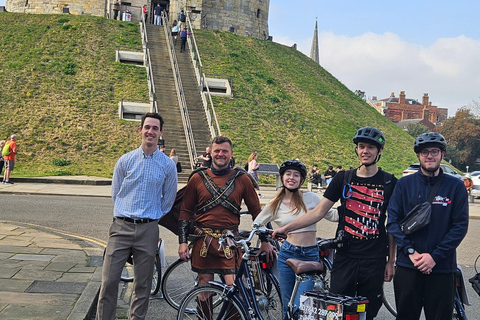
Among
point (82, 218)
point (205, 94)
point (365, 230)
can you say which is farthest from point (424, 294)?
point (205, 94)

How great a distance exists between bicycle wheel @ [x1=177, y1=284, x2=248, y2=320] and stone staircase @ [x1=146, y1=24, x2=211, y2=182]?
1832 centimetres

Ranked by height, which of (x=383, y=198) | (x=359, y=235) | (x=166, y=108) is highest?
(x=166, y=108)

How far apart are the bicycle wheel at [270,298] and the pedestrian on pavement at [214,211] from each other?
1.04 feet

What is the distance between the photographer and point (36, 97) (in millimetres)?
30000

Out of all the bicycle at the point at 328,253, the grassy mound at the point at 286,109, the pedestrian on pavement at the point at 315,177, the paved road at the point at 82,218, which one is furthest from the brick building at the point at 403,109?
the bicycle at the point at 328,253

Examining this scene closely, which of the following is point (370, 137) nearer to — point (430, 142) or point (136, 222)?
point (430, 142)

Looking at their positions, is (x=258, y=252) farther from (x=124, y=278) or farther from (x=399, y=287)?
(x=124, y=278)

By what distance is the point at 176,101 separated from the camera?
30203 millimetres

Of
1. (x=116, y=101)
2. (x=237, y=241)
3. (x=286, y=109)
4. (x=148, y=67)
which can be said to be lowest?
(x=237, y=241)

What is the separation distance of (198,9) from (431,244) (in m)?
41.4

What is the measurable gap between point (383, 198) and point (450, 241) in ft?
2.14

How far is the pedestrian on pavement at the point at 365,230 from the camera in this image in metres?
4.66

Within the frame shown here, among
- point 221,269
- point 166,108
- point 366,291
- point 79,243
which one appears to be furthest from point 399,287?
point 166,108

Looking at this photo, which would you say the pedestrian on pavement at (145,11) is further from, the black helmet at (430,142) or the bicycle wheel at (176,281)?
the black helmet at (430,142)
